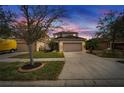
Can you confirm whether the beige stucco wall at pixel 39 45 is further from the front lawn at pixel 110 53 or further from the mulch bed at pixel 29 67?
the front lawn at pixel 110 53

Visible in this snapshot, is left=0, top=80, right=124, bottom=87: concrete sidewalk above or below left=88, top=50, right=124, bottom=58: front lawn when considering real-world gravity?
below

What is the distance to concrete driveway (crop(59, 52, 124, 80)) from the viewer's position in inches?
253

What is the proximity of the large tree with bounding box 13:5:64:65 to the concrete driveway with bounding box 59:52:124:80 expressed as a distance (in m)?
0.91

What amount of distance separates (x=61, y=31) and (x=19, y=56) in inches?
47.2

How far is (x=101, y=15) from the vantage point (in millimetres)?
6391

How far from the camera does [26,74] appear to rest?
647cm

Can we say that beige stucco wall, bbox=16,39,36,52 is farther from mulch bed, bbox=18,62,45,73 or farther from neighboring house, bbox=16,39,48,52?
mulch bed, bbox=18,62,45,73

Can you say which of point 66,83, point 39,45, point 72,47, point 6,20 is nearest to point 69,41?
point 72,47

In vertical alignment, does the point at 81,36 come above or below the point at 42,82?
above

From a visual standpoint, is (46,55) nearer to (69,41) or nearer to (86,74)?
(69,41)

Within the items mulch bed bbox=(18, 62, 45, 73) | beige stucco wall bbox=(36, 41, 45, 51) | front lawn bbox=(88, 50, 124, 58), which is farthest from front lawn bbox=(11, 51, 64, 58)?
front lawn bbox=(88, 50, 124, 58)
